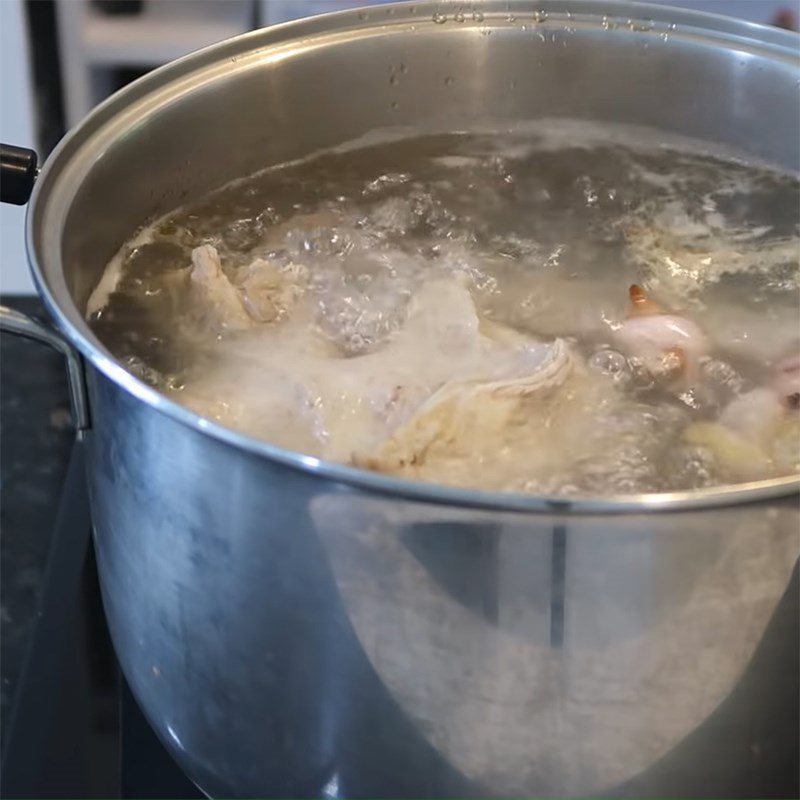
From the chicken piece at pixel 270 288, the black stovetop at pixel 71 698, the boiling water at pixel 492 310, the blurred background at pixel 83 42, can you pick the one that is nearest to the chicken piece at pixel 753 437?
the boiling water at pixel 492 310

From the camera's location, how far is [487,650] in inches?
22.0

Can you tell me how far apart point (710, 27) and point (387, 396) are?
1.68 feet

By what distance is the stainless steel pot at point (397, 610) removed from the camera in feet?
1.69

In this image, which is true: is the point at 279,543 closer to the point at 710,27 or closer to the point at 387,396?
the point at 387,396

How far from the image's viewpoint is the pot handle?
2.06 ft

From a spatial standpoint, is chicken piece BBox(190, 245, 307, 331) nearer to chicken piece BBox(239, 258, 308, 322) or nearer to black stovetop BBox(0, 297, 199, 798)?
chicken piece BBox(239, 258, 308, 322)

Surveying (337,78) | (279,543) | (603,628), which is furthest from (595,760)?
(337,78)

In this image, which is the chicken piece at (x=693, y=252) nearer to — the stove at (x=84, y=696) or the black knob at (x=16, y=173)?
the stove at (x=84, y=696)

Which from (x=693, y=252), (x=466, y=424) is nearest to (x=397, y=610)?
(x=466, y=424)

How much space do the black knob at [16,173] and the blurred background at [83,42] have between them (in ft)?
2.95

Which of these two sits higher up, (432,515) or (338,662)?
(432,515)

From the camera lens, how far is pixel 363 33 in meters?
0.96

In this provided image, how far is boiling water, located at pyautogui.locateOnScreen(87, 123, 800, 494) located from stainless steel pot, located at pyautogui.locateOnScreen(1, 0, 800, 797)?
0.35 feet

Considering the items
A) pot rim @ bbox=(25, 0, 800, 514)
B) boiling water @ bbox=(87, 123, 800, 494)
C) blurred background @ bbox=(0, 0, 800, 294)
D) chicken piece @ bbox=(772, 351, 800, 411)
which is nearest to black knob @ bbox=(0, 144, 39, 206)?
pot rim @ bbox=(25, 0, 800, 514)
